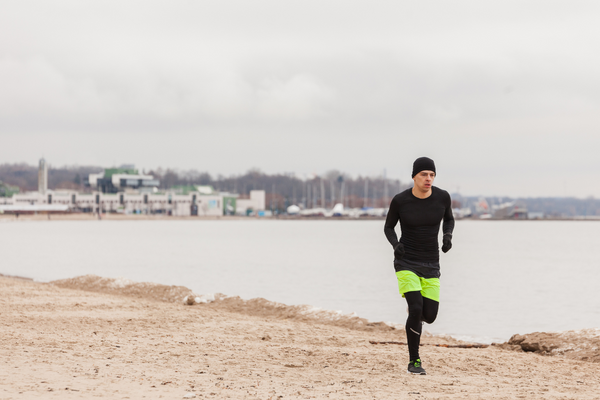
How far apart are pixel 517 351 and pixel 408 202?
5.08 meters

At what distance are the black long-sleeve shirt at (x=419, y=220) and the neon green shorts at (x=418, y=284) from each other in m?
0.18

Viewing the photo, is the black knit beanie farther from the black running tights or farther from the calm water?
the calm water

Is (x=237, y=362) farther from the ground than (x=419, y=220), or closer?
closer

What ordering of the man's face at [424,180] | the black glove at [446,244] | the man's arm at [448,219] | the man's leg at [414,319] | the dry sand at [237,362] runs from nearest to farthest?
the dry sand at [237,362] < the black glove at [446,244] < the man's face at [424,180] < the man's leg at [414,319] < the man's arm at [448,219]

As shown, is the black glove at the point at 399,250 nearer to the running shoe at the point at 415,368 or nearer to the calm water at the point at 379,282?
the running shoe at the point at 415,368

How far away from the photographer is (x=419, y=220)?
7016 millimetres

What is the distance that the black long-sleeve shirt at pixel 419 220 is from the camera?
277 inches

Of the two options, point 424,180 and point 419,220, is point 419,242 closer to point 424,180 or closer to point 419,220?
point 419,220

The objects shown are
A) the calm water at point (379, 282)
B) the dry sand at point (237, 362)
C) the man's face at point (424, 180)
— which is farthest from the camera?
the calm water at point (379, 282)

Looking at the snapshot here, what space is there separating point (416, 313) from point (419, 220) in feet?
3.41

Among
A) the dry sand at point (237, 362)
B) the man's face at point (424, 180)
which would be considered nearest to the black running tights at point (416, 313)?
the dry sand at point (237, 362)

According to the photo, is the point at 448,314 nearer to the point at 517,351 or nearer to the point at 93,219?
the point at 517,351

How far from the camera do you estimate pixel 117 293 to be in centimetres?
1825

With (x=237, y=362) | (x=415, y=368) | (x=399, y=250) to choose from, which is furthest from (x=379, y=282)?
(x=399, y=250)
